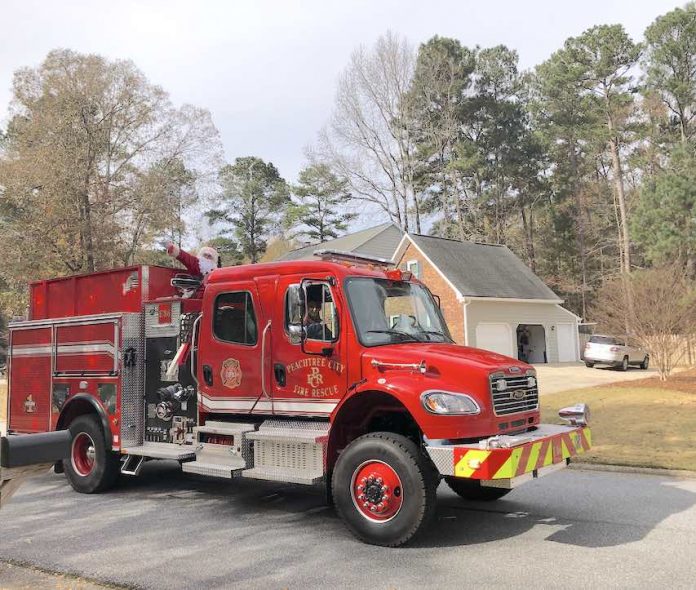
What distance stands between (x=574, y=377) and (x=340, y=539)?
19467 mm

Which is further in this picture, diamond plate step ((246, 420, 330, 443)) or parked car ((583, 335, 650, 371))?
parked car ((583, 335, 650, 371))

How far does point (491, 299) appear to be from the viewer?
28.6 meters

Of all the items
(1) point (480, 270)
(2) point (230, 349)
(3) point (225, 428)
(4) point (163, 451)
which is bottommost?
(4) point (163, 451)

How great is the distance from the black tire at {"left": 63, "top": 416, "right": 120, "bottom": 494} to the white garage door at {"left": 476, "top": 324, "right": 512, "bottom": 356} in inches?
874

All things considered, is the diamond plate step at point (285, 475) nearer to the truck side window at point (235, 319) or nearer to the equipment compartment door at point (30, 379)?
the truck side window at point (235, 319)

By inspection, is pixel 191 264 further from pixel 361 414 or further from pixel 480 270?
pixel 480 270

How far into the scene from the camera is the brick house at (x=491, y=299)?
92.7 feet

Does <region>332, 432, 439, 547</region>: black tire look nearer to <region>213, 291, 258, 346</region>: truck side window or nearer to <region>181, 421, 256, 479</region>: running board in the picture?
<region>181, 421, 256, 479</region>: running board

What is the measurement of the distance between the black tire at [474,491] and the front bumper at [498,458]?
1436mm

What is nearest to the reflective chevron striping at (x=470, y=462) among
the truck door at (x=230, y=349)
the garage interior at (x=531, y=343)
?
the truck door at (x=230, y=349)

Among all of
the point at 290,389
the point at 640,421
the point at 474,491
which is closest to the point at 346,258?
the point at 290,389

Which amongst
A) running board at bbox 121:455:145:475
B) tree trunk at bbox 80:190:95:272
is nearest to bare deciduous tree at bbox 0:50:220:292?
tree trunk at bbox 80:190:95:272

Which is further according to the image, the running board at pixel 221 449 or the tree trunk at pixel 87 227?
the tree trunk at pixel 87 227

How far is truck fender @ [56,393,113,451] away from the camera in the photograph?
24.6 ft
